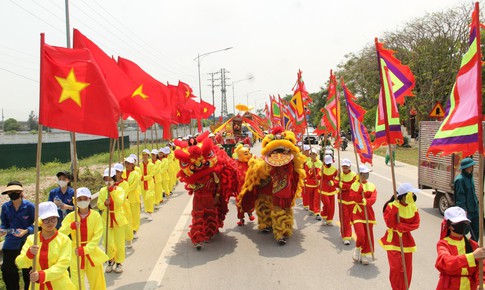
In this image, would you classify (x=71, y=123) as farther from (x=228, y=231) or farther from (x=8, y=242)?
(x=228, y=231)

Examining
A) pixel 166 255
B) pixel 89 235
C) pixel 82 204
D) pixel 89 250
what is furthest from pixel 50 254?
pixel 166 255

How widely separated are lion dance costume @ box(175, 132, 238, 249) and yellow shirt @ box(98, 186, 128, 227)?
136 cm

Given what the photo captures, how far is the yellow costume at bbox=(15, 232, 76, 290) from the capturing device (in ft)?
13.7

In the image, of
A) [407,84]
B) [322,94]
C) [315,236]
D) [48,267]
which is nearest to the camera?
[48,267]

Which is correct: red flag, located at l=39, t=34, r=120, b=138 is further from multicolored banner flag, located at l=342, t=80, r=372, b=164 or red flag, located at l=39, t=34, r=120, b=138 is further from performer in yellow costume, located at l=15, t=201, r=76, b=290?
multicolored banner flag, located at l=342, t=80, r=372, b=164

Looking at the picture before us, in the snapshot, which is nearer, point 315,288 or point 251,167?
point 315,288

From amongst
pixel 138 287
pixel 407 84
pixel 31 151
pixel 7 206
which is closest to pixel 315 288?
pixel 138 287

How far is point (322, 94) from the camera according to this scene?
213 feet

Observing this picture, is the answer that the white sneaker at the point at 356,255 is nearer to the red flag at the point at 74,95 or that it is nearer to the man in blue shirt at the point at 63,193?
the red flag at the point at 74,95

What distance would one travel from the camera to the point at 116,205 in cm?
655

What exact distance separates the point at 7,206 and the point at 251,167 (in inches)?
174

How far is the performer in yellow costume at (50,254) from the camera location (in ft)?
13.7

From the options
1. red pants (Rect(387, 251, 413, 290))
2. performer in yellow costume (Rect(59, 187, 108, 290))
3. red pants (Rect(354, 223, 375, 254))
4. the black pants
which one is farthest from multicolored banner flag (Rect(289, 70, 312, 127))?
the black pants

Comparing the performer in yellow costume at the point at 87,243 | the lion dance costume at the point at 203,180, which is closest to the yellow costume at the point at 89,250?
the performer in yellow costume at the point at 87,243
